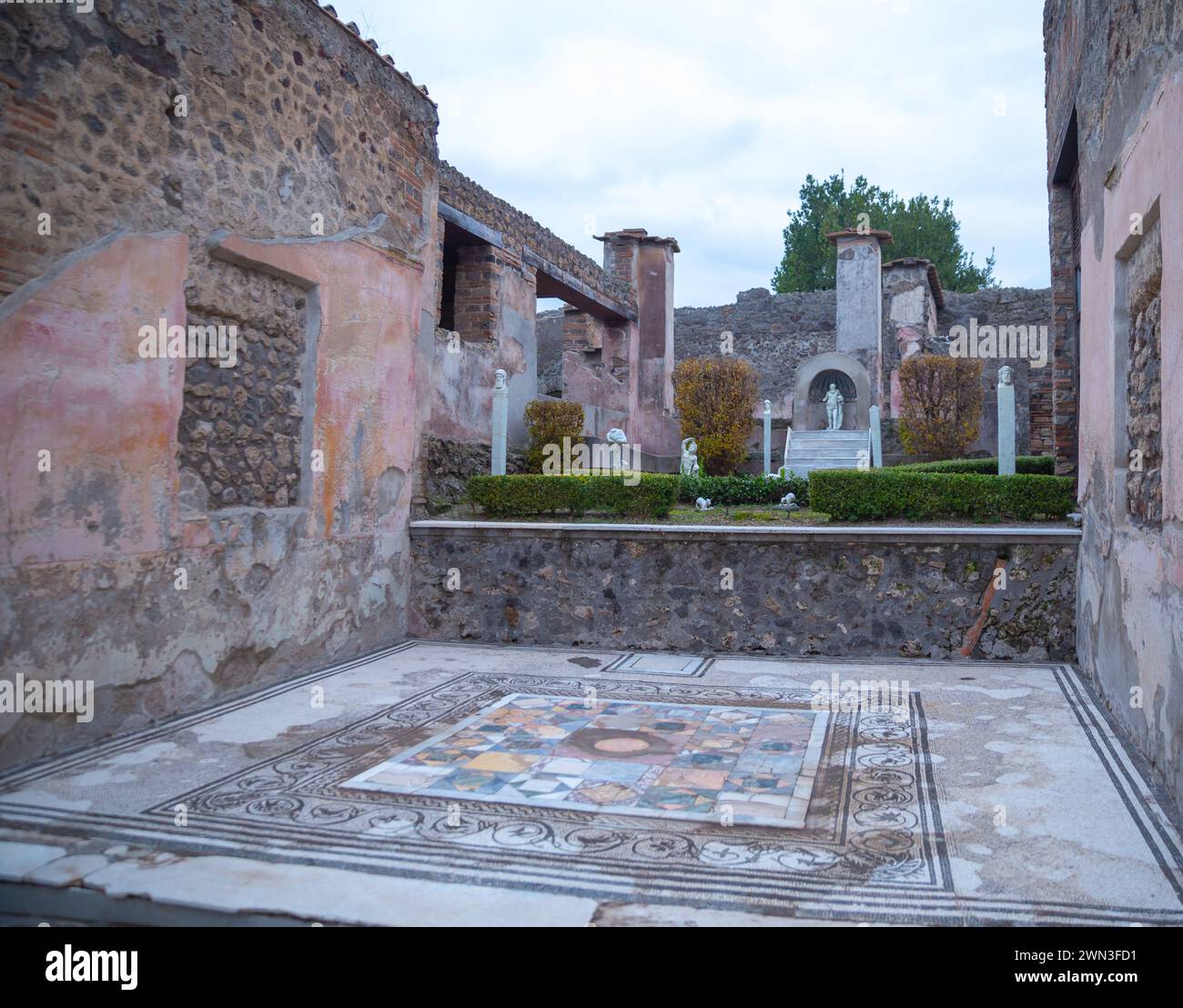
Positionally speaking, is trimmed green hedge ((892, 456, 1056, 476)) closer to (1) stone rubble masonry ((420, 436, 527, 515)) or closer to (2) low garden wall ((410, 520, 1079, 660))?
(2) low garden wall ((410, 520, 1079, 660))

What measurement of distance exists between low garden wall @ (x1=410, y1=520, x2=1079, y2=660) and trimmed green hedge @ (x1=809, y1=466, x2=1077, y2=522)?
95 cm

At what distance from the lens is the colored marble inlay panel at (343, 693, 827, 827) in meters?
3.41

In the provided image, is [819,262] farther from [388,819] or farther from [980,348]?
[388,819]

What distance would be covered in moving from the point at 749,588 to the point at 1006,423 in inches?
140

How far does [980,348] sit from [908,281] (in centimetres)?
221

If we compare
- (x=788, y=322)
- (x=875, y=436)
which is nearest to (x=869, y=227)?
(x=788, y=322)

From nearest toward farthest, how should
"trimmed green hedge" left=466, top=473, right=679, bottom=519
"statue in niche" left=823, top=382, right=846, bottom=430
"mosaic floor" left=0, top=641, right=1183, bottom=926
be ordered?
"mosaic floor" left=0, top=641, right=1183, bottom=926
"trimmed green hedge" left=466, top=473, right=679, bottom=519
"statue in niche" left=823, top=382, right=846, bottom=430

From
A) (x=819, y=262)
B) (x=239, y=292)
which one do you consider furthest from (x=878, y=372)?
(x=239, y=292)

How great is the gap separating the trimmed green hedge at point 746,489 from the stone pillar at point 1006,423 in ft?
8.09

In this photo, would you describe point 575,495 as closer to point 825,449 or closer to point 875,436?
point 875,436

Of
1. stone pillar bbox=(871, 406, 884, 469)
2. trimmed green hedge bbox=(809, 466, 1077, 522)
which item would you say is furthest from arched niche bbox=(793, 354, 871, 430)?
trimmed green hedge bbox=(809, 466, 1077, 522)

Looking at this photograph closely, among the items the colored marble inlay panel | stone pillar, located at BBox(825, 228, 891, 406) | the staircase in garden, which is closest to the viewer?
the colored marble inlay panel

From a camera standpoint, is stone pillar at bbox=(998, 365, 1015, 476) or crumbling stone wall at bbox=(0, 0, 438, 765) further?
stone pillar at bbox=(998, 365, 1015, 476)
